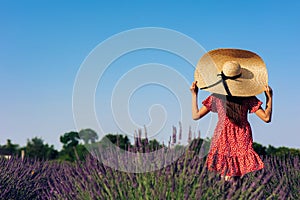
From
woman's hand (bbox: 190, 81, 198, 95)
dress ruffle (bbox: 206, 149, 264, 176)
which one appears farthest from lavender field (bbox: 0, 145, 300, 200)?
woman's hand (bbox: 190, 81, 198, 95)

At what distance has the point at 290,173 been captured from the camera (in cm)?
623

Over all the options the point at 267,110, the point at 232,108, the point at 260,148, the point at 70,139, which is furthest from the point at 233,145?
the point at 70,139

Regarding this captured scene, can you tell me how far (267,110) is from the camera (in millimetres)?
4773

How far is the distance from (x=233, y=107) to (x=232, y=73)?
0.37 metres

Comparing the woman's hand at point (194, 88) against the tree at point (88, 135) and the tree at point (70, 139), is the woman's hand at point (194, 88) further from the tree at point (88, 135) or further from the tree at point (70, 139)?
the tree at point (70, 139)

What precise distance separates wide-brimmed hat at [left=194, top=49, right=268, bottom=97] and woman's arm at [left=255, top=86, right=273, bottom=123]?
12cm

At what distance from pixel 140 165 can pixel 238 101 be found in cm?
160

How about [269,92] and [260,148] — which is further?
[260,148]

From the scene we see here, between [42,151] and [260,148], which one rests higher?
[42,151]

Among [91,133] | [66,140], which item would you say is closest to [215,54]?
[91,133]

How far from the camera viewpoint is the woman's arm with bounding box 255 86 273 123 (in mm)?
4773

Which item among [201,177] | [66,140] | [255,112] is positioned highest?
[66,140]

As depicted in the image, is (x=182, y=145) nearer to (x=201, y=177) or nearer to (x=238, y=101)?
(x=201, y=177)

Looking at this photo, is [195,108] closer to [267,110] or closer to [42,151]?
[267,110]
